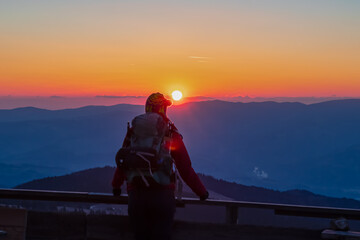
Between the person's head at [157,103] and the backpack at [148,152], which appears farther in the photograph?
the person's head at [157,103]

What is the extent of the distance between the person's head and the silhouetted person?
0.15 ft

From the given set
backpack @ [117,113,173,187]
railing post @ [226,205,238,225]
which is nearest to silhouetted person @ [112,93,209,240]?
backpack @ [117,113,173,187]

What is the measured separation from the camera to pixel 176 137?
5.16 m

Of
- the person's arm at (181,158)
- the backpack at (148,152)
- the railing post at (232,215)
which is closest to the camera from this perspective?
the backpack at (148,152)

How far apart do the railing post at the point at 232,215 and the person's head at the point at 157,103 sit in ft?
5.85

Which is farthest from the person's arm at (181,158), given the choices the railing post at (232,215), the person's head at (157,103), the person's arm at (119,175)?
the railing post at (232,215)

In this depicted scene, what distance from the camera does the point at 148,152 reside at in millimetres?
4973

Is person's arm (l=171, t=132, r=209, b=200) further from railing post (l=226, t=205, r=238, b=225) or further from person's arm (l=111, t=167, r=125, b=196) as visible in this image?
railing post (l=226, t=205, r=238, b=225)

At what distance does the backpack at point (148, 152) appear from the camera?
4957 mm

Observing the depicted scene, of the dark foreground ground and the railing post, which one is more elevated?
the railing post

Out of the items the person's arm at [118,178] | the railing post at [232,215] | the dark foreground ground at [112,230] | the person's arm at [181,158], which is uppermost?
the person's arm at [181,158]

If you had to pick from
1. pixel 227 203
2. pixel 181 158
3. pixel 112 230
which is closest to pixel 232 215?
pixel 227 203

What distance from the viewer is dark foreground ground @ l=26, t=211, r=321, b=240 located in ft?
20.8

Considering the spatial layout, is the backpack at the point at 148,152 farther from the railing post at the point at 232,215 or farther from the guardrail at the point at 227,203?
the railing post at the point at 232,215
